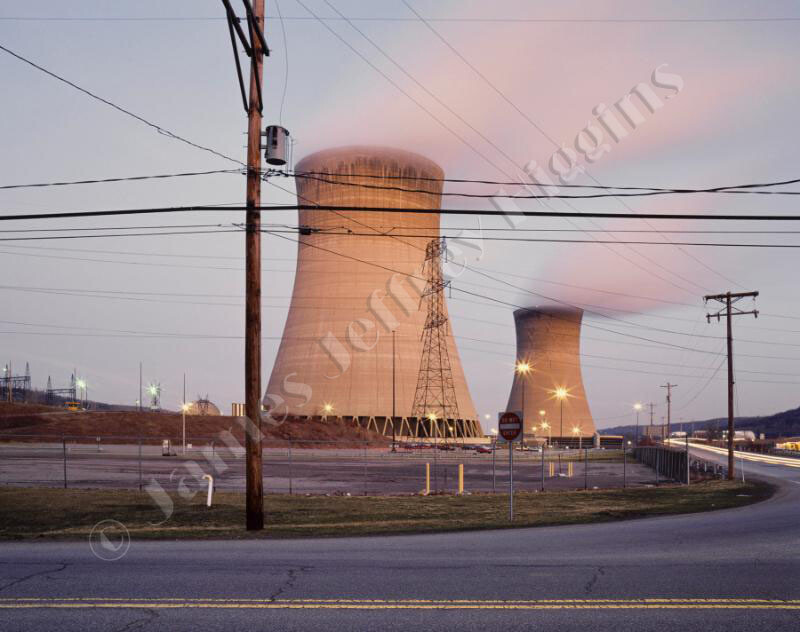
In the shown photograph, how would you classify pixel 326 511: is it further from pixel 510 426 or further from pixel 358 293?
pixel 358 293

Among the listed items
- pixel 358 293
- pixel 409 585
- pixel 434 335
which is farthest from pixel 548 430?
pixel 409 585

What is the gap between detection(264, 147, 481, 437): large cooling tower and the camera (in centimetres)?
5216

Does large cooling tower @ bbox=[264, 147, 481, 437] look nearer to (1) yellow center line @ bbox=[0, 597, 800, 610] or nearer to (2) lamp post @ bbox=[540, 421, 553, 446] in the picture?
(2) lamp post @ bbox=[540, 421, 553, 446]

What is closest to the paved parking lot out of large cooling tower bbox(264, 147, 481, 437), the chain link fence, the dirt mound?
the chain link fence

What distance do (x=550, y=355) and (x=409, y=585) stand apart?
7930cm

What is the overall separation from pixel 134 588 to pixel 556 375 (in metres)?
82.9

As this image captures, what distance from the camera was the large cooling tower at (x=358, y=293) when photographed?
52.2 m

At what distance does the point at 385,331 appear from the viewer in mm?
59688

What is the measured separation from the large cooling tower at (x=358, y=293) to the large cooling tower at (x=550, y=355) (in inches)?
931

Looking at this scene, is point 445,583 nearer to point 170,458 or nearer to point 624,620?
point 624,620

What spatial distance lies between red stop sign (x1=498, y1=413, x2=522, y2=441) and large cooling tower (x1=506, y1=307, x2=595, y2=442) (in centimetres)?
6872

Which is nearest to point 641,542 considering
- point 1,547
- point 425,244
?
point 1,547

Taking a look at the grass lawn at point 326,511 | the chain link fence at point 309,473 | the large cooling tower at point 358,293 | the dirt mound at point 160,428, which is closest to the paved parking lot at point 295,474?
the chain link fence at point 309,473

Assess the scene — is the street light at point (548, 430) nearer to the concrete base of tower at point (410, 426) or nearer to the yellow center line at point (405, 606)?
the concrete base of tower at point (410, 426)
